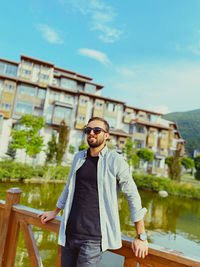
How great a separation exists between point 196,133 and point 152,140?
6190 centimetres

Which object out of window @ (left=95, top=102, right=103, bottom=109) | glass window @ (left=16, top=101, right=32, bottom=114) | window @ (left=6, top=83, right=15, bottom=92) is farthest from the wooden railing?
window @ (left=95, top=102, right=103, bottom=109)

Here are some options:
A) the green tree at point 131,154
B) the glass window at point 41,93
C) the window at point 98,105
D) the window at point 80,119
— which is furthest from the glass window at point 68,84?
the green tree at point 131,154

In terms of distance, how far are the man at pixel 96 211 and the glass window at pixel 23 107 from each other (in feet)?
88.5

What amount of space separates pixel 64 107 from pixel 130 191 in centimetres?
2635

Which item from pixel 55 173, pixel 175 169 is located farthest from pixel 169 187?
pixel 55 173

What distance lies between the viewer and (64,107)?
2706 centimetres

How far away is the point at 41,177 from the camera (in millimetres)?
14594

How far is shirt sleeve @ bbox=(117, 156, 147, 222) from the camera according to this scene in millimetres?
1406

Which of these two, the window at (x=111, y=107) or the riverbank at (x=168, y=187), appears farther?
the window at (x=111, y=107)

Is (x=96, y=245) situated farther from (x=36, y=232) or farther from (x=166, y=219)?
(x=166, y=219)

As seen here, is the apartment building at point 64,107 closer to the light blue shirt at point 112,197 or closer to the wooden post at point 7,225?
the wooden post at point 7,225

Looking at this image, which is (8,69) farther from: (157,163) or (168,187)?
(157,163)

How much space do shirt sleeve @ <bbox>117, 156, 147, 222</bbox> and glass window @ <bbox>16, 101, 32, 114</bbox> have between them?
27.1m

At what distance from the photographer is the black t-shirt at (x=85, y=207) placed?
142 centimetres
